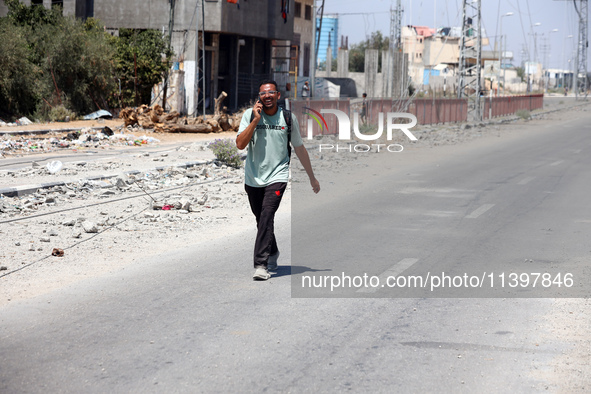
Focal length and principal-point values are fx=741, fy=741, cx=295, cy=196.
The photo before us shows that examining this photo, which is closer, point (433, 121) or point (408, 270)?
point (408, 270)

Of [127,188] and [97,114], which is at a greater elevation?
[97,114]

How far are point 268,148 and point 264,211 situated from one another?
0.58m

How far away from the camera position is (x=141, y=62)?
1213 inches

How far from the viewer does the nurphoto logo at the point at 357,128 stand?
22656 mm

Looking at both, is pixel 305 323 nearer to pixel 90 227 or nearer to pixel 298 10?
pixel 90 227

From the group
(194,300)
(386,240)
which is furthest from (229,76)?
(194,300)

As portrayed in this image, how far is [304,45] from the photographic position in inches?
2271

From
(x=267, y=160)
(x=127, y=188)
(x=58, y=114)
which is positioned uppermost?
(x=58, y=114)

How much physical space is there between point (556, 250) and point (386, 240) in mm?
1947

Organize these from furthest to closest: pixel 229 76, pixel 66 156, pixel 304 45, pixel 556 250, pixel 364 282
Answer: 1. pixel 304 45
2. pixel 229 76
3. pixel 66 156
4. pixel 556 250
5. pixel 364 282

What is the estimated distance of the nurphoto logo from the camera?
22.7 m

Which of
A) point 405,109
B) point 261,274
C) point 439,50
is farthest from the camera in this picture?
point 439,50

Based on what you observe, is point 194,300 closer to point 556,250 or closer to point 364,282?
point 364,282

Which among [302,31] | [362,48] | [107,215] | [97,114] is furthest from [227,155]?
[362,48]
